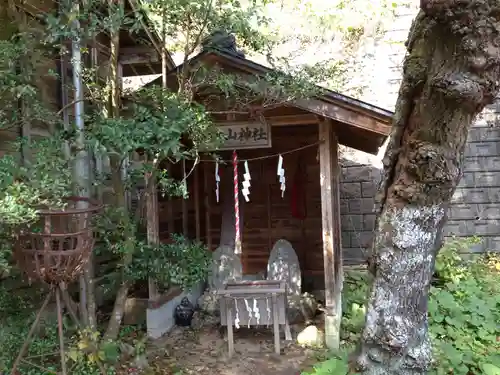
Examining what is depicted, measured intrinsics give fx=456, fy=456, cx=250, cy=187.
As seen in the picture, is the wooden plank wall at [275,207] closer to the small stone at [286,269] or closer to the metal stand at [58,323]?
the small stone at [286,269]

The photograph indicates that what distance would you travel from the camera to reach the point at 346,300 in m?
7.14

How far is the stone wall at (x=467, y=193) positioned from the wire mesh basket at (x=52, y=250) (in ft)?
22.4

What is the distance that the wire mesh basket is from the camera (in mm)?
3516

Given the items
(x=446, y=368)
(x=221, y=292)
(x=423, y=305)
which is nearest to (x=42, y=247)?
(x=221, y=292)

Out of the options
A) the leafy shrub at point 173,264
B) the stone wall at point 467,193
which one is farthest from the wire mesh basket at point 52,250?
the stone wall at point 467,193

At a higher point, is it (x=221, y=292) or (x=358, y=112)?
(x=358, y=112)

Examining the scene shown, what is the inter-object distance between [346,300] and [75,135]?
15.9ft

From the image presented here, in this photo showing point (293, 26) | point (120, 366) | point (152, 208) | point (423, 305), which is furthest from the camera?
point (293, 26)

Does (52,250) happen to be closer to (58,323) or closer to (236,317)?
(58,323)

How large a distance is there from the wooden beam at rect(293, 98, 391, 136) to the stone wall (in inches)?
172

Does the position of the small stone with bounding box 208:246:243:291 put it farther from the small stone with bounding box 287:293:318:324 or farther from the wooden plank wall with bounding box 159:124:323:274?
the wooden plank wall with bounding box 159:124:323:274

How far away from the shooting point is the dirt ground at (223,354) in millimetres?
5055

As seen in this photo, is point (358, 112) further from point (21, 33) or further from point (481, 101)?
point (21, 33)

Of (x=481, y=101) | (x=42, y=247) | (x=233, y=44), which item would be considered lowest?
(x=42, y=247)
